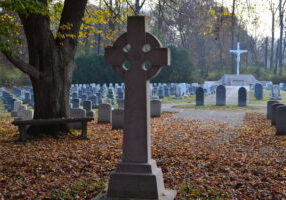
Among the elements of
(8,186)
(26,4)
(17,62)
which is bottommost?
(8,186)

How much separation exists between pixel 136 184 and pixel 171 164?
2.47 meters

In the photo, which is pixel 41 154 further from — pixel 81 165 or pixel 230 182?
pixel 230 182

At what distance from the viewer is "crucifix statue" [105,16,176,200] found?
529cm

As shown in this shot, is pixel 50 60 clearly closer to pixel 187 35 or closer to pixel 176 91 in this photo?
pixel 176 91

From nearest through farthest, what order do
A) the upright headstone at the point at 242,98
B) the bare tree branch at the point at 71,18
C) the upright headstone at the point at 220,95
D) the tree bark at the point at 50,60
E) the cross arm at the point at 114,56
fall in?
1. the cross arm at the point at 114,56
2. the tree bark at the point at 50,60
3. the bare tree branch at the point at 71,18
4. the upright headstone at the point at 242,98
5. the upright headstone at the point at 220,95

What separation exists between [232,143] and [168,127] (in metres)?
4.01

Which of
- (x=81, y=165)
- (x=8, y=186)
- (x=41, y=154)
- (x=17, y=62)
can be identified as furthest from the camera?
(x=17, y=62)

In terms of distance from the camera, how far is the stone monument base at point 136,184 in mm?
5258

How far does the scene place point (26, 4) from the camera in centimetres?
828

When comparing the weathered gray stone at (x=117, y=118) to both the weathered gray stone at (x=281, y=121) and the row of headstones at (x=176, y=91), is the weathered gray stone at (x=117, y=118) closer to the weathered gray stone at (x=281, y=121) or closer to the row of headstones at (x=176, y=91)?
the weathered gray stone at (x=281, y=121)

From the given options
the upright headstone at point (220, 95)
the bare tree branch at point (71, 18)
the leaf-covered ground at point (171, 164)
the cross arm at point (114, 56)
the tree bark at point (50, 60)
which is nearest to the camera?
the cross arm at point (114, 56)

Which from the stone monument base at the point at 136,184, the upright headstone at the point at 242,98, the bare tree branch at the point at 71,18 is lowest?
the stone monument base at the point at 136,184

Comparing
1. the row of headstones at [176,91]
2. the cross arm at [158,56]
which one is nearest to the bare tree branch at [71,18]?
the cross arm at [158,56]

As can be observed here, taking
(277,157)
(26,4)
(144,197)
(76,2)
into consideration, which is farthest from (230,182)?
(76,2)
